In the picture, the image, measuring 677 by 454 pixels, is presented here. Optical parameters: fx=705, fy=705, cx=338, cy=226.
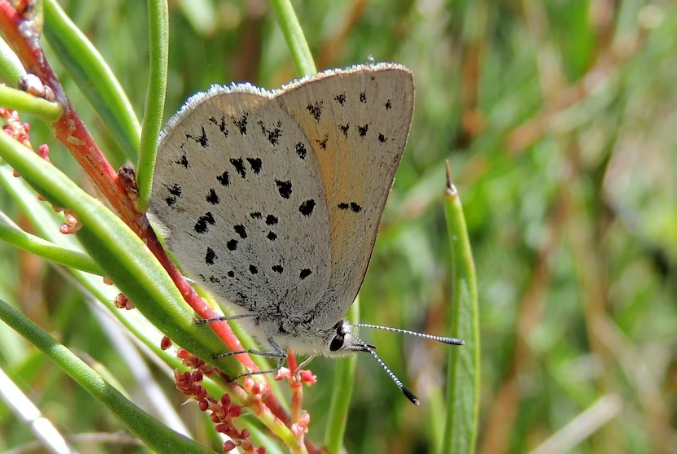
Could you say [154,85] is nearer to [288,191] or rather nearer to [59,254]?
[59,254]

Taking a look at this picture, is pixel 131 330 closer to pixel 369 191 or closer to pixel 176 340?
pixel 176 340

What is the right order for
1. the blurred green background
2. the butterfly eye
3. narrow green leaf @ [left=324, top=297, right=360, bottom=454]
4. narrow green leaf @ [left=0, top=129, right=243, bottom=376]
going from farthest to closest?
the blurred green background → the butterfly eye → narrow green leaf @ [left=324, top=297, right=360, bottom=454] → narrow green leaf @ [left=0, top=129, right=243, bottom=376]

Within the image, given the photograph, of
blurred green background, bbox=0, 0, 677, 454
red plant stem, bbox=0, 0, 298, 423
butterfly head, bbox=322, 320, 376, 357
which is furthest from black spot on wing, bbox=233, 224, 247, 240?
blurred green background, bbox=0, 0, 677, 454

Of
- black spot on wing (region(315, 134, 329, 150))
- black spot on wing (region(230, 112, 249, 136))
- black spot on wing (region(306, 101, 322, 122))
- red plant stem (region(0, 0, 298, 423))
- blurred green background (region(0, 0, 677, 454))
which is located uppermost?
blurred green background (region(0, 0, 677, 454))

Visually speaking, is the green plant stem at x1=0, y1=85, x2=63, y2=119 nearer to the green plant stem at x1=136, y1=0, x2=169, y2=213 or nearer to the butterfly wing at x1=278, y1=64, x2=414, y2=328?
the green plant stem at x1=136, y1=0, x2=169, y2=213

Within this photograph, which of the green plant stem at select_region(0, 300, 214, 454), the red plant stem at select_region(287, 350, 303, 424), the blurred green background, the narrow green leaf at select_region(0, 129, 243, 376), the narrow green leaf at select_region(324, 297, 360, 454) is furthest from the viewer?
→ the blurred green background

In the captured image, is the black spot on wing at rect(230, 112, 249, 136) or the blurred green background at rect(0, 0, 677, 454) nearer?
the black spot on wing at rect(230, 112, 249, 136)

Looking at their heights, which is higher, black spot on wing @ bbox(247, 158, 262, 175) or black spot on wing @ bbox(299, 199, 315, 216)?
black spot on wing @ bbox(299, 199, 315, 216)
